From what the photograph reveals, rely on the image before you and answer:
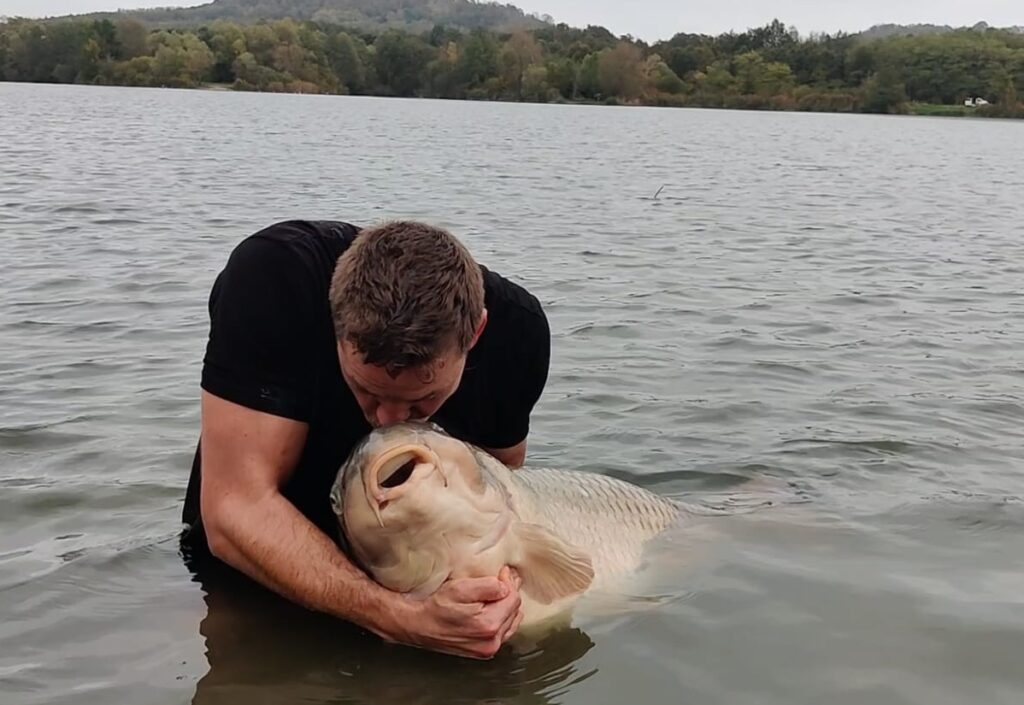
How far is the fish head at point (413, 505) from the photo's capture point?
2992 millimetres

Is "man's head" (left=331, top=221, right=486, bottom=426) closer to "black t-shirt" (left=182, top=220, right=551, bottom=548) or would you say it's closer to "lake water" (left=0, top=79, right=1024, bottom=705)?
"black t-shirt" (left=182, top=220, right=551, bottom=548)

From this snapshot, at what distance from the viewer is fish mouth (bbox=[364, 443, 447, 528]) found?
2.97m

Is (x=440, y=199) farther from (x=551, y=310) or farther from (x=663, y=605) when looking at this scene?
(x=663, y=605)

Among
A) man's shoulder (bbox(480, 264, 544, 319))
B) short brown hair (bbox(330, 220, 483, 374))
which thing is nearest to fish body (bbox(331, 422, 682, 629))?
short brown hair (bbox(330, 220, 483, 374))

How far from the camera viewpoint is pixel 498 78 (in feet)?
315

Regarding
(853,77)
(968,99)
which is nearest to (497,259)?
(968,99)

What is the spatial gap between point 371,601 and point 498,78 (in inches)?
3773

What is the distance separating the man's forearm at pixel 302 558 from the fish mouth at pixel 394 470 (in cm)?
29

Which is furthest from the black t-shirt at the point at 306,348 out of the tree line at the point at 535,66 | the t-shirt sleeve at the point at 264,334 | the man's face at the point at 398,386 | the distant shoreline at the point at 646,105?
the tree line at the point at 535,66

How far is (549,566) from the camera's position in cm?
353

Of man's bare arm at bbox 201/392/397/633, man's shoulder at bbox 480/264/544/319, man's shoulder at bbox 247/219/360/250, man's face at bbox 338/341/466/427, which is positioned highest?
man's shoulder at bbox 247/219/360/250

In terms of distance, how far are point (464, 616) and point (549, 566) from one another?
0.47 meters

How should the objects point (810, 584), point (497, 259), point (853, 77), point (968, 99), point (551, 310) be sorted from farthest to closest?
point (853, 77) → point (968, 99) → point (497, 259) → point (551, 310) → point (810, 584)

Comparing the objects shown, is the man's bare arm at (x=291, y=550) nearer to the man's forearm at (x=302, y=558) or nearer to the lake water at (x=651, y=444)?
the man's forearm at (x=302, y=558)
